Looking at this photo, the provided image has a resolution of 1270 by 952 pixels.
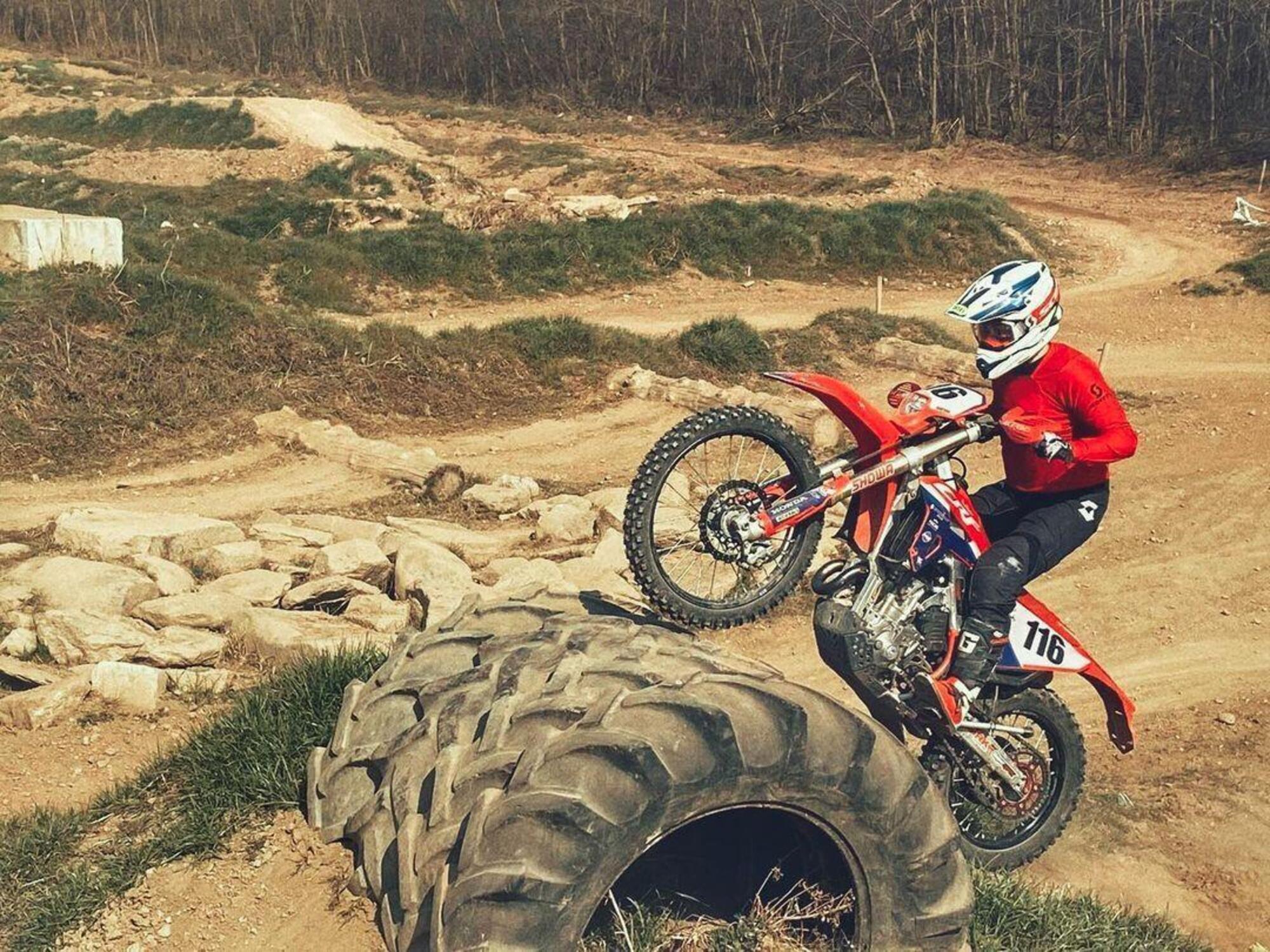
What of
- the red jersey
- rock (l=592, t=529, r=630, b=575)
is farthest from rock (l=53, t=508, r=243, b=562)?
the red jersey

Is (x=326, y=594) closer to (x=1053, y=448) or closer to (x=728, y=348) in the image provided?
(x=1053, y=448)

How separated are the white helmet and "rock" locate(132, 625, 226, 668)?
3.86m

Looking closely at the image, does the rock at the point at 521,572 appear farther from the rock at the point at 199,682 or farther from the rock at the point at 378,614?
the rock at the point at 199,682

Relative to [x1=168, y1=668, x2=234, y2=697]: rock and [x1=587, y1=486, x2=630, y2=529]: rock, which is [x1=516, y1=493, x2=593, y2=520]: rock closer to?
[x1=587, y1=486, x2=630, y2=529]: rock

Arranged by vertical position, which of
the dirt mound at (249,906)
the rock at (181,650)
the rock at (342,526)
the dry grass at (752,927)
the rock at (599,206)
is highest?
the rock at (599,206)

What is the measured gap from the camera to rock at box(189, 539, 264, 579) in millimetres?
7520

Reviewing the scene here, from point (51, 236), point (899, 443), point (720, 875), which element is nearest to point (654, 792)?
point (720, 875)

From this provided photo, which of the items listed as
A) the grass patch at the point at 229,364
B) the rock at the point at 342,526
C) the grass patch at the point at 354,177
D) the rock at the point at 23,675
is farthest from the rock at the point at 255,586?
the grass patch at the point at 354,177

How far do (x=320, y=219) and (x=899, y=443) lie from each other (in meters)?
18.7

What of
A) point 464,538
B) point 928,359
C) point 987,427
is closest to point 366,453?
point 464,538

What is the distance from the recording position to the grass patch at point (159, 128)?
30.7m

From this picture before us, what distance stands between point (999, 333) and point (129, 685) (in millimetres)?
4170

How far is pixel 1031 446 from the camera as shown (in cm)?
508

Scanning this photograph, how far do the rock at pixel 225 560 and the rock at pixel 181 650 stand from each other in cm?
141
